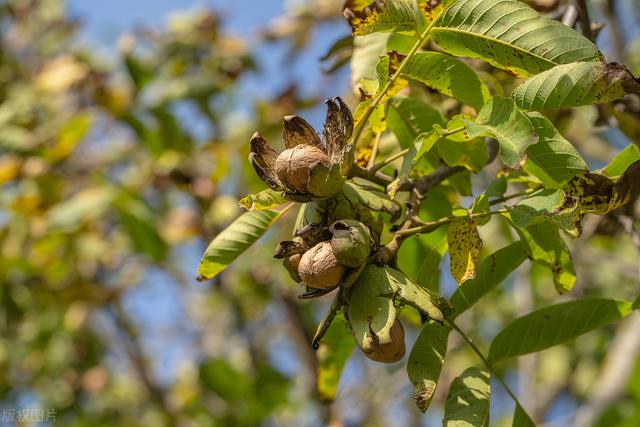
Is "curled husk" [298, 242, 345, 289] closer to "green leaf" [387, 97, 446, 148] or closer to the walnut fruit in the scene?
the walnut fruit

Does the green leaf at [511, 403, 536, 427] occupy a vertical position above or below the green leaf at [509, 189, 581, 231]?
below

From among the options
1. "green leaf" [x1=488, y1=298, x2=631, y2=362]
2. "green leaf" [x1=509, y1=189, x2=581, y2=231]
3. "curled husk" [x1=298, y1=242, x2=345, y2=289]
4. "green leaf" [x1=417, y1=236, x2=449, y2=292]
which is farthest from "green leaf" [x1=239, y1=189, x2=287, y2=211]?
"green leaf" [x1=488, y1=298, x2=631, y2=362]

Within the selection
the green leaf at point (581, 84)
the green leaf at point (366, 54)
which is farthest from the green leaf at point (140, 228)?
the green leaf at point (581, 84)

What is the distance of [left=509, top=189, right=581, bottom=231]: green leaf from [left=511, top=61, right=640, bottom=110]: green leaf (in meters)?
0.14

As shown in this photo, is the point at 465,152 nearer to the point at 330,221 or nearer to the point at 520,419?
the point at 330,221

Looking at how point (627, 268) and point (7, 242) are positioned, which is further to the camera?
point (7, 242)

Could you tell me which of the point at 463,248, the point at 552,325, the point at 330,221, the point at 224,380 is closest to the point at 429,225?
the point at 463,248

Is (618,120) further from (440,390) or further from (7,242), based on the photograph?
(7,242)

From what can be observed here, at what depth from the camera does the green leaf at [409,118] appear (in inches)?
56.3

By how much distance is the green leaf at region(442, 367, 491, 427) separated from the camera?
112cm

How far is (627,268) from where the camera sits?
316cm

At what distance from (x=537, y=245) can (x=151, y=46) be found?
3.17 metres

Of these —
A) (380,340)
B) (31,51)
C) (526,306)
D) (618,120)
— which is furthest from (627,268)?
(31,51)

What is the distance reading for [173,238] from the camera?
12.1ft
